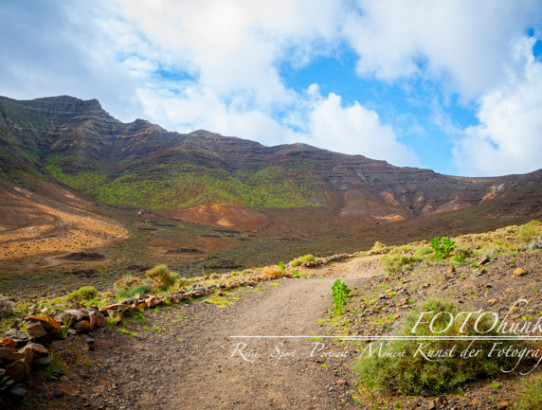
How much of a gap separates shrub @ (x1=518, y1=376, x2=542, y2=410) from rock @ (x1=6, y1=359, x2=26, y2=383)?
576cm

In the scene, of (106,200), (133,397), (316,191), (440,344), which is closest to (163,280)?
(133,397)

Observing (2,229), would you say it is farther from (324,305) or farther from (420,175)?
(420,175)

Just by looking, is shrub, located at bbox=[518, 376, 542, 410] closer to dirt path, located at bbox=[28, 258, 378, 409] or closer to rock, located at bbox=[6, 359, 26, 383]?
dirt path, located at bbox=[28, 258, 378, 409]

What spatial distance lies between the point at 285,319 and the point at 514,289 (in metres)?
5.18

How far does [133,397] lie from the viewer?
4172mm

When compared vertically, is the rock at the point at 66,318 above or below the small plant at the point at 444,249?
below

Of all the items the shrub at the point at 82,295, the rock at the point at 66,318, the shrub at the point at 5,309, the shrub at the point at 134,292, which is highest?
the rock at the point at 66,318

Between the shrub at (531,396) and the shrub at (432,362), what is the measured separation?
1.51ft

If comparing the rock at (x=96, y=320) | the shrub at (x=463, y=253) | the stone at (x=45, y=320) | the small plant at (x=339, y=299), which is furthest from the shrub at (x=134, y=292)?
the shrub at (x=463, y=253)

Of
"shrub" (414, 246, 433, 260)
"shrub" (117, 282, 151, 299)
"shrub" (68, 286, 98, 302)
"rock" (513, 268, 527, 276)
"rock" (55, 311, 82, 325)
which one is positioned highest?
"rock" (513, 268, 527, 276)

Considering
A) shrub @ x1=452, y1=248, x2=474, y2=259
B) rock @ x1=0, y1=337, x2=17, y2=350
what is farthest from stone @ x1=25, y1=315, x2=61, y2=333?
shrub @ x1=452, y1=248, x2=474, y2=259

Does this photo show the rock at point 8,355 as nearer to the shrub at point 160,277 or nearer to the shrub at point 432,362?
the shrub at point 432,362

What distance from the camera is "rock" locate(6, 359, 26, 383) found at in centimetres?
344

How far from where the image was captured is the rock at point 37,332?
14.6 ft
